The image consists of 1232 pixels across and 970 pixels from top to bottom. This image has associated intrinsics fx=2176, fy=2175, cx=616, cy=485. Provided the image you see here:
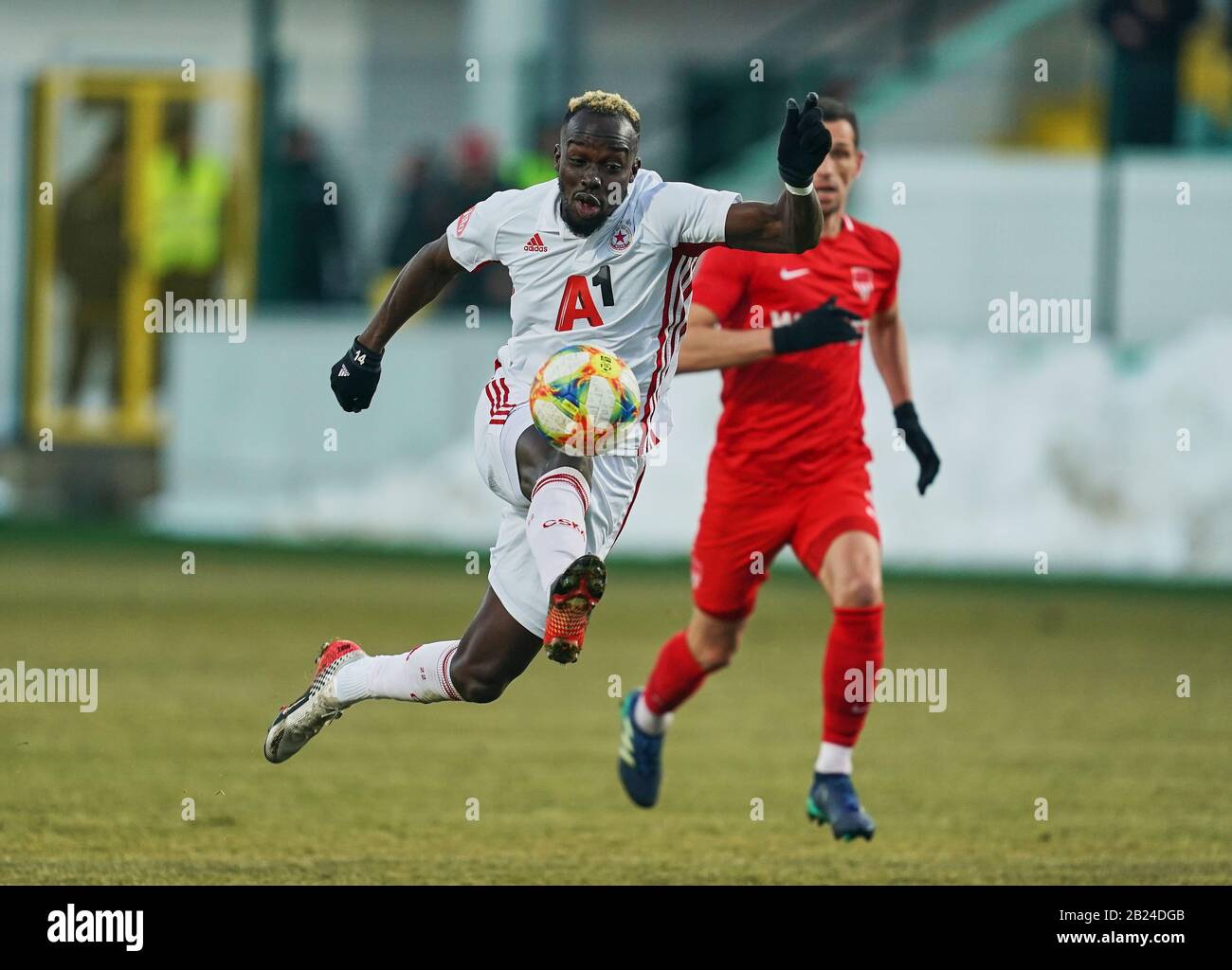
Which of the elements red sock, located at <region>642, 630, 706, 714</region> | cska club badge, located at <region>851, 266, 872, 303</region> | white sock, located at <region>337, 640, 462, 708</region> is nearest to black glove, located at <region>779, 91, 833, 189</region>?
white sock, located at <region>337, 640, 462, 708</region>

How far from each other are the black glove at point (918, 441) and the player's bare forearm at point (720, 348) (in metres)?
0.73

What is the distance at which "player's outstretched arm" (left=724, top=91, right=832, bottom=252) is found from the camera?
5.66 metres

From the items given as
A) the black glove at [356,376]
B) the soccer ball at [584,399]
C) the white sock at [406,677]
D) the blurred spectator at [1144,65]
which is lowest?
the white sock at [406,677]

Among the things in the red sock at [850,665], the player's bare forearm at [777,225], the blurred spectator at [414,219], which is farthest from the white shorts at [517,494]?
the blurred spectator at [414,219]

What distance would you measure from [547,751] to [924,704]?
2396 mm

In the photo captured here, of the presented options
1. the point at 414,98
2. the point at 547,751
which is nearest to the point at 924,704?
the point at 547,751

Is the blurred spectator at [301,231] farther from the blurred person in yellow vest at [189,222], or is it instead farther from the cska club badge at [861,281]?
the cska club badge at [861,281]

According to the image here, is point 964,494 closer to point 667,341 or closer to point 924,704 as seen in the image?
point 924,704

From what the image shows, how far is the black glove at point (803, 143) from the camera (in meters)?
5.65

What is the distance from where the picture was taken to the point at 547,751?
9.38m

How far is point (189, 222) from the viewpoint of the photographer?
1914cm

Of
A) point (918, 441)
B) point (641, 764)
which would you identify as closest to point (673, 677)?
point (641, 764)

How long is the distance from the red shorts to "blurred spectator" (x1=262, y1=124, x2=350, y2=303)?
417 inches
